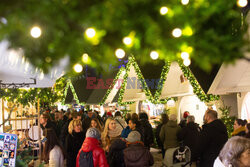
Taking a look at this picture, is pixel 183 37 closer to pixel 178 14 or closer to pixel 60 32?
pixel 178 14

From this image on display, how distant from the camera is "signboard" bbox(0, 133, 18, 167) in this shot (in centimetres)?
414

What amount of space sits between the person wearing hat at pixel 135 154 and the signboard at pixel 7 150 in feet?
5.66

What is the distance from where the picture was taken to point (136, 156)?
5.12m

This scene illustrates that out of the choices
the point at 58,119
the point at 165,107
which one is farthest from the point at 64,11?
the point at 165,107

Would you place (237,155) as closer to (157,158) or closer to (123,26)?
(123,26)

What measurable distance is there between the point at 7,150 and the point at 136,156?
1900 millimetres

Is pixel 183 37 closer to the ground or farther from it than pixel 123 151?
farther from it

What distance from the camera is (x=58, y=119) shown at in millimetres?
12227

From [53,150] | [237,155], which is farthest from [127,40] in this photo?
[53,150]

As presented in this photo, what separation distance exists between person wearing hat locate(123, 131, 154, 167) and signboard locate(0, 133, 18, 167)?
172 centimetres

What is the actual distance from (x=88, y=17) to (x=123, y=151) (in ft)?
13.6

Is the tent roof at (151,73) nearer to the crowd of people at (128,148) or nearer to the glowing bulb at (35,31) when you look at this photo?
the crowd of people at (128,148)

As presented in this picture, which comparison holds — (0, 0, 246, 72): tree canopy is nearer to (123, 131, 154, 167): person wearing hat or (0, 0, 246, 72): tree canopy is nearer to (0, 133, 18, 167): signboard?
(0, 133, 18, 167): signboard

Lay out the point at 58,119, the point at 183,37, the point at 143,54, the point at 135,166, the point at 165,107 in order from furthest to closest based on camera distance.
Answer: the point at 165,107, the point at 58,119, the point at 135,166, the point at 143,54, the point at 183,37
